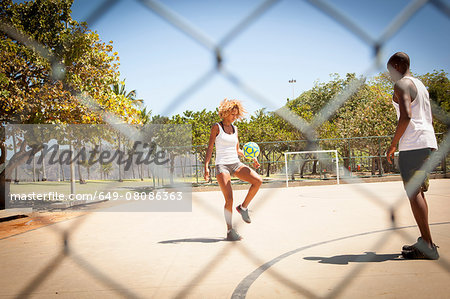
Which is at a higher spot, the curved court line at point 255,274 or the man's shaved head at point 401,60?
the man's shaved head at point 401,60

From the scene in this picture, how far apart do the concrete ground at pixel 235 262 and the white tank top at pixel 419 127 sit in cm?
83

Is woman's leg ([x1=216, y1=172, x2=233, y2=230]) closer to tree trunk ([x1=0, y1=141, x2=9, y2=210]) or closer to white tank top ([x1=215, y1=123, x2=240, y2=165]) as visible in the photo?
white tank top ([x1=215, y1=123, x2=240, y2=165])

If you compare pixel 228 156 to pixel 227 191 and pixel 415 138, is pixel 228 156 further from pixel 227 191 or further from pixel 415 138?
pixel 415 138

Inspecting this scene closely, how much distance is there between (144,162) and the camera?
1386cm

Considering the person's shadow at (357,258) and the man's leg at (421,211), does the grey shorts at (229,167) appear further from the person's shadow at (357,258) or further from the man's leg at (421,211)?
the man's leg at (421,211)

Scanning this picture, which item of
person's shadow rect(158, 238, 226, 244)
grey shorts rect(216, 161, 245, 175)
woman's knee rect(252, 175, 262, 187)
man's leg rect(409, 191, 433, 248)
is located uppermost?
grey shorts rect(216, 161, 245, 175)

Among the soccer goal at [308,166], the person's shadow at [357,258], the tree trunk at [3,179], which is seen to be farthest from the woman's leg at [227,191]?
the soccer goal at [308,166]

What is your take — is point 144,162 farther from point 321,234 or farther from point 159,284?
point 159,284

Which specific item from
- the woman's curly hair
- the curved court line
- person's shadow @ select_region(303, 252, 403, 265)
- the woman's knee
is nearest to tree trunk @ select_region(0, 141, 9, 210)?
the woman's curly hair

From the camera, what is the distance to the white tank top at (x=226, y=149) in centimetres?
363

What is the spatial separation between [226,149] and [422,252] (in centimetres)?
202

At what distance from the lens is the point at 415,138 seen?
2389mm

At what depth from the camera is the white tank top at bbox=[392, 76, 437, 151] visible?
2.37 m

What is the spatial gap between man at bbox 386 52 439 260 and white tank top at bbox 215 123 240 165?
1672 millimetres
